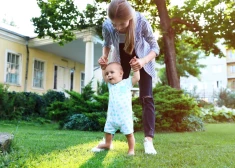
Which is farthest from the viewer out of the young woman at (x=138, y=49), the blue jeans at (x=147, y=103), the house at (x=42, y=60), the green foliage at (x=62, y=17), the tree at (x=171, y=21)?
the house at (x=42, y=60)

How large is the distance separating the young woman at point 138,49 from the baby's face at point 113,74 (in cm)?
7

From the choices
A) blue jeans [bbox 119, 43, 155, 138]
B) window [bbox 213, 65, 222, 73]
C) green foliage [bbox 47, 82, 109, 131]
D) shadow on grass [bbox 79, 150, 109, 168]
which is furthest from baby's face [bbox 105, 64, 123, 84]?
window [bbox 213, 65, 222, 73]

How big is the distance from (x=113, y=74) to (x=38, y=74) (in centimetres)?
1224

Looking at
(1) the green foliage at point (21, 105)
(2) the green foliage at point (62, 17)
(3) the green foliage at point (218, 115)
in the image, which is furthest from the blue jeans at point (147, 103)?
(3) the green foliage at point (218, 115)

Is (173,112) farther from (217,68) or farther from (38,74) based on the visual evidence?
(217,68)

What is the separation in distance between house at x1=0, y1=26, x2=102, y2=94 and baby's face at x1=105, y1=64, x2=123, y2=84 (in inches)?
347

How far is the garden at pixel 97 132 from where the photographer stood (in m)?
2.18

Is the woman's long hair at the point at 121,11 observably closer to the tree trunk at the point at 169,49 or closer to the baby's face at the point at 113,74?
the baby's face at the point at 113,74

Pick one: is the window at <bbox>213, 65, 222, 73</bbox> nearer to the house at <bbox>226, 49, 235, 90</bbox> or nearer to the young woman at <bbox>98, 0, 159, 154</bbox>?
the house at <bbox>226, 49, 235, 90</bbox>

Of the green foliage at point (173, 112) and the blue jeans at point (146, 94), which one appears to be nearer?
the blue jeans at point (146, 94)

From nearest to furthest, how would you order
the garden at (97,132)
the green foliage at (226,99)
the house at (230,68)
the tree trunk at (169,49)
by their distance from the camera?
the garden at (97,132) < the tree trunk at (169,49) < the green foliage at (226,99) < the house at (230,68)

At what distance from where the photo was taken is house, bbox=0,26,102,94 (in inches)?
467

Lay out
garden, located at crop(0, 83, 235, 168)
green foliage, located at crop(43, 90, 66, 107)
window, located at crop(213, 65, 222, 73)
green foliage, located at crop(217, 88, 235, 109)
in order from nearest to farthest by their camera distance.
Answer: garden, located at crop(0, 83, 235, 168), green foliage, located at crop(43, 90, 66, 107), green foliage, located at crop(217, 88, 235, 109), window, located at crop(213, 65, 222, 73)

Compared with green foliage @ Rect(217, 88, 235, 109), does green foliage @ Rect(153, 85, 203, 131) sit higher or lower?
lower
